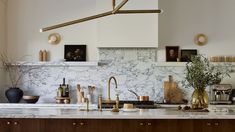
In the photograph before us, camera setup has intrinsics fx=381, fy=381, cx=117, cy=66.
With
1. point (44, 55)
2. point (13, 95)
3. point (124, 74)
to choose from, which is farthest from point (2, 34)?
point (124, 74)

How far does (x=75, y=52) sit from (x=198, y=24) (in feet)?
7.24

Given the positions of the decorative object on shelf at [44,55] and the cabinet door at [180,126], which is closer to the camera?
the cabinet door at [180,126]

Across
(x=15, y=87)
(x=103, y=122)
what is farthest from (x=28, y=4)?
(x=103, y=122)

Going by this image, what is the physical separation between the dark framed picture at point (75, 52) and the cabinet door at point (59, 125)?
251cm

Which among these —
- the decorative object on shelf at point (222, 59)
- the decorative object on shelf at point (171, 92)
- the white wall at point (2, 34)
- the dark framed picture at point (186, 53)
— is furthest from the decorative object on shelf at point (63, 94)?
the decorative object on shelf at point (222, 59)

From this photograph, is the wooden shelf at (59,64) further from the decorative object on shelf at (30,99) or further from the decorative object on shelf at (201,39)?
the decorative object on shelf at (201,39)

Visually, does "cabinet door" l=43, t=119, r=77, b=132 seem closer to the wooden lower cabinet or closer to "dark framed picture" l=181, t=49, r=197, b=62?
the wooden lower cabinet

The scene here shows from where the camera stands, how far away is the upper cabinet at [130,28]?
6.20 m

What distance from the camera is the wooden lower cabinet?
165 inches

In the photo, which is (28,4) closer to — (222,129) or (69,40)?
(69,40)

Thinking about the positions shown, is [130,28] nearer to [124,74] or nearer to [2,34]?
[124,74]

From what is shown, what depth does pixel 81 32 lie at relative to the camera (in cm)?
672

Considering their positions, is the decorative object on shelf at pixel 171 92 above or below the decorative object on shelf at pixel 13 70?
below

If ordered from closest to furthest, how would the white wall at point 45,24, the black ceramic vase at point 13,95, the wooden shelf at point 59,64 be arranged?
the black ceramic vase at point 13,95
the wooden shelf at point 59,64
the white wall at point 45,24
